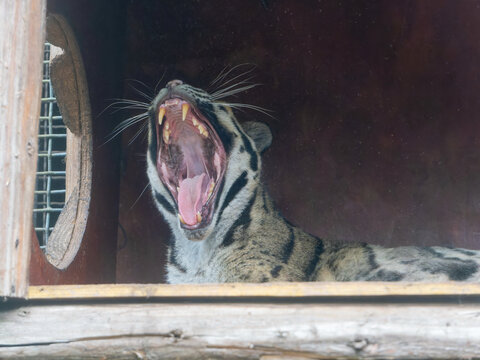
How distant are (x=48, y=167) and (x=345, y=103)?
2.37 meters

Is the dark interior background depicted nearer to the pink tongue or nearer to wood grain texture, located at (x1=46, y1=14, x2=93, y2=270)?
wood grain texture, located at (x1=46, y1=14, x2=93, y2=270)

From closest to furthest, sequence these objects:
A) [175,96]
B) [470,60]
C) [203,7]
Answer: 1. [175,96]
2. [470,60]
3. [203,7]

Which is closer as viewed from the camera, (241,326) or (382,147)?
(241,326)

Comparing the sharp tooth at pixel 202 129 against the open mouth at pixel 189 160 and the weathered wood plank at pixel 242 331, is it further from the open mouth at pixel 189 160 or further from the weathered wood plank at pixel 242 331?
the weathered wood plank at pixel 242 331

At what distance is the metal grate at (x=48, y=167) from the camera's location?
5.74 metres

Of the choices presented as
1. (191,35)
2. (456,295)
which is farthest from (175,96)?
(456,295)

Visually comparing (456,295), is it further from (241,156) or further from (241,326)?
(241,156)

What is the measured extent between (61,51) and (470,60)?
3.04m

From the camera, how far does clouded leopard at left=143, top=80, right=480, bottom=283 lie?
481cm

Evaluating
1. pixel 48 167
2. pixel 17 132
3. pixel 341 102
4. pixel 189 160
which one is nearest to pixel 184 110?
pixel 189 160

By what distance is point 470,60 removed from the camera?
5.81 meters

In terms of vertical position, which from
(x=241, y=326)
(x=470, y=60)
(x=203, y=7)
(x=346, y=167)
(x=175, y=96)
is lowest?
(x=241, y=326)

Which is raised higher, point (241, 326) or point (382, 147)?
point (382, 147)

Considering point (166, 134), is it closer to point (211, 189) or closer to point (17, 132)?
point (211, 189)
